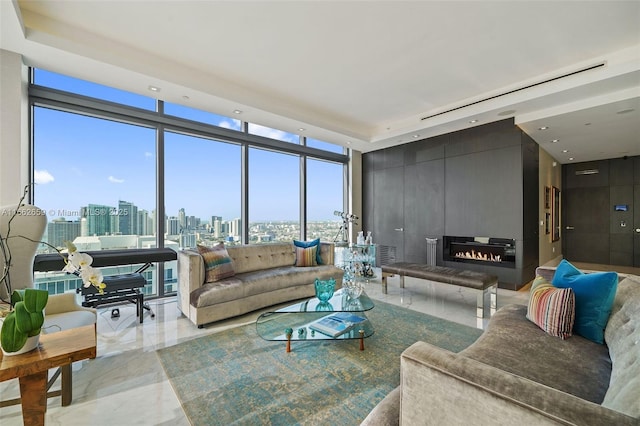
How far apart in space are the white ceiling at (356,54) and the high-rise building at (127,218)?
1581mm

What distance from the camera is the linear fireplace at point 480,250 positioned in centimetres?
480

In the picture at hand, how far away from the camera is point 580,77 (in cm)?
354

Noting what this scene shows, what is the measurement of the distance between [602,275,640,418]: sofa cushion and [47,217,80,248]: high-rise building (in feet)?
16.1

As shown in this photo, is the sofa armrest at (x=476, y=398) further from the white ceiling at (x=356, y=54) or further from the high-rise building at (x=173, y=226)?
the high-rise building at (x=173, y=226)

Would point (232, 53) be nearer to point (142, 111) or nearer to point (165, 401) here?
point (142, 111)

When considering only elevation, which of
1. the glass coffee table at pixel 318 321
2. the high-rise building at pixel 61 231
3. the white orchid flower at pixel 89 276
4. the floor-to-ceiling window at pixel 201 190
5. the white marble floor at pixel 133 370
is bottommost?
the white marble floor at pixel 133 370

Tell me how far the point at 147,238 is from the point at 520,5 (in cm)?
516

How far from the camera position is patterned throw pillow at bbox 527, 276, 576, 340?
1.80 meters

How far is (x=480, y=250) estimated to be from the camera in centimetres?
519

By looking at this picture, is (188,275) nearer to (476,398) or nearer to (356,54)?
(476,398)

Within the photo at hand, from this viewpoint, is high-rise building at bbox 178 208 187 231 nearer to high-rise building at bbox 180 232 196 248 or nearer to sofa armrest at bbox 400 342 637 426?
high-rise building at bbox 180 232 196 248

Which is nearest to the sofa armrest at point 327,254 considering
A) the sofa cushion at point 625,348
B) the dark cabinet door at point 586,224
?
the sofa cushion at point 625,348

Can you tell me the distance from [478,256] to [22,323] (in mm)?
5832

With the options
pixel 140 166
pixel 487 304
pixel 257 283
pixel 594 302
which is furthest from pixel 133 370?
pixel 487 304
